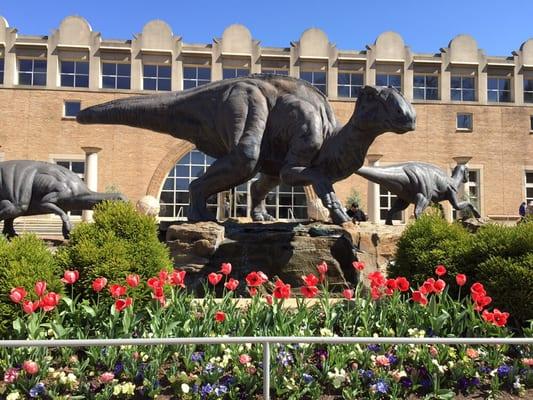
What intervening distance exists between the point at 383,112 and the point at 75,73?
85.5 feet

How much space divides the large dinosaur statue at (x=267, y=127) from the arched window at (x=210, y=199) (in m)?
20.3

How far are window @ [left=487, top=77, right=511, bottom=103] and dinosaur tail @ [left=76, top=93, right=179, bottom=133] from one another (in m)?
28.1

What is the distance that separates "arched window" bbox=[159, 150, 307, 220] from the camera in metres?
28.3

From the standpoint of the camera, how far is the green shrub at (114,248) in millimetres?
4012

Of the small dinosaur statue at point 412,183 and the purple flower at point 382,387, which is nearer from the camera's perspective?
the purple flower at point 382,387

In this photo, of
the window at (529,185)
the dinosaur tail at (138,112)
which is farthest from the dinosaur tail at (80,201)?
the window at (529,185)

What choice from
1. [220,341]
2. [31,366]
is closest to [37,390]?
[31,366]

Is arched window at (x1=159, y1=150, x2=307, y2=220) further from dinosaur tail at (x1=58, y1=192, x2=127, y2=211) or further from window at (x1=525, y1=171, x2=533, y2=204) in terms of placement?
dinosaur tail at (x1=58, y1=192, x2=127, y2=211)

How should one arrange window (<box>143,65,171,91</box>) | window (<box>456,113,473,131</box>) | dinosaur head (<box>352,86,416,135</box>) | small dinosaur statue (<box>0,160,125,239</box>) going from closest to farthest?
1. dinosaur head (<box>352,86,416,135</box>)
2. small dinosaur statue (<box>0,160,125,239</box>)
3. window (<box>143,65,171,91</box>)
4. window (<box>456,113,473,131</box>)

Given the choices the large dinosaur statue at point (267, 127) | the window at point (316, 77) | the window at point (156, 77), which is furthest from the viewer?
the window at point (316, 77)

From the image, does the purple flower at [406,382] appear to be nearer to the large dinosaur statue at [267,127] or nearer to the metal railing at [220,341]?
the metal railing at [220,341]

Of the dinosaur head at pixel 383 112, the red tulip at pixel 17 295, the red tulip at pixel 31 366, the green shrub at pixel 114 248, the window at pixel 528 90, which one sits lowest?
the red tulip at pixel 31 366

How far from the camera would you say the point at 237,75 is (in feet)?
95.0

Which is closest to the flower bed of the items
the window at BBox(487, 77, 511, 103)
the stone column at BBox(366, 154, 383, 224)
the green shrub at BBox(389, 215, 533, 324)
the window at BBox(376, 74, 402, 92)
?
the green shrub at BBox(389, 215, 533, 324)
